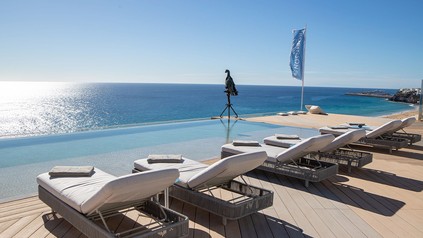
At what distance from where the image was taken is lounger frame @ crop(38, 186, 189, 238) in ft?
6.95

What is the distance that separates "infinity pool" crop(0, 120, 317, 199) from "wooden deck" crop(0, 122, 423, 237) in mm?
857

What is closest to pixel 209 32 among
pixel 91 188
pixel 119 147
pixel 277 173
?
pixel 119 147

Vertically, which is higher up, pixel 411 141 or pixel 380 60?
pixel 380 60

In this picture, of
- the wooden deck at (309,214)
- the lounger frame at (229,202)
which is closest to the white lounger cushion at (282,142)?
the wooden deck at (309,214)

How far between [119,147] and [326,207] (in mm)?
3915

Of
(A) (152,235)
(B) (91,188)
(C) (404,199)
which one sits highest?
(B) (91,188)

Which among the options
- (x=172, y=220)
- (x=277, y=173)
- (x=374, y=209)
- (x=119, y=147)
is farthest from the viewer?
(x=119, y=147)

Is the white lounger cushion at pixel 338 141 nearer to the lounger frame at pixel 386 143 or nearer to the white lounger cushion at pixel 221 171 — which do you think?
the lounger frame at pixel 386 143

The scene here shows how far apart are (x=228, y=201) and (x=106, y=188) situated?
1.12 meters

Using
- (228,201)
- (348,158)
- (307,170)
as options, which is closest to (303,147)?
(307,170)

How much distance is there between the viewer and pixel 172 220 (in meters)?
2.38

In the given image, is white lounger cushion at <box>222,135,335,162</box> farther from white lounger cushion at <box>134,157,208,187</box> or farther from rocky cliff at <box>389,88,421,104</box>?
rocky cliff at <box>389,88,421,104</box>

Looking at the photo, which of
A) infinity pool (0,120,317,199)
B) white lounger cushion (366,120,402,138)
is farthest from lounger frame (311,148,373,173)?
infinity pool (0,120,317,199)

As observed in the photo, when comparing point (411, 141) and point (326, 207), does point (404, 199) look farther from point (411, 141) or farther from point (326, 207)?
point (411, 141)
